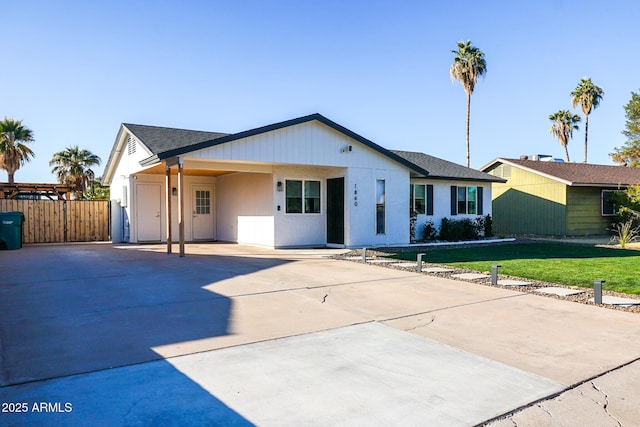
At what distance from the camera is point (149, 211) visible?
17594 mm

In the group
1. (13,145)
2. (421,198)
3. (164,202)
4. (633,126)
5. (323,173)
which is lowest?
(164,202)

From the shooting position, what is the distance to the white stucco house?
1347cm

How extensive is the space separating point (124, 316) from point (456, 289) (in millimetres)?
5465

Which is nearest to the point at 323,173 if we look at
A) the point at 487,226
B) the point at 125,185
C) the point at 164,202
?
the point at 164,202

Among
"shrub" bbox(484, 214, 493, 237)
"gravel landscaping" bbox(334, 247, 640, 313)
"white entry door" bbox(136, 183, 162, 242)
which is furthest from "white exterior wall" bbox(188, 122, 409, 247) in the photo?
"shrub" bbox(484, 214, 493, 237)

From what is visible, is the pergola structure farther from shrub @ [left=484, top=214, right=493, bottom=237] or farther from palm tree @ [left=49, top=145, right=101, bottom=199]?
shrub @ [left=484, top=214, right=493, bottom=237]

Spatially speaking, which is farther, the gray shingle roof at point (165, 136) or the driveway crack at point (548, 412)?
the gray shingle roof at point (165, 136)

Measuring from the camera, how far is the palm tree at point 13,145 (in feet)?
89.8

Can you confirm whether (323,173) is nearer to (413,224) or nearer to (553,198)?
(413,224)

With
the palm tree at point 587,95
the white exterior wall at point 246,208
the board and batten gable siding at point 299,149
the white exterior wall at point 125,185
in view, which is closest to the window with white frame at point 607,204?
the board and batten gable siding at point 299,149

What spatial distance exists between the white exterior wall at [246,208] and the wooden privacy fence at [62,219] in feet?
16.9

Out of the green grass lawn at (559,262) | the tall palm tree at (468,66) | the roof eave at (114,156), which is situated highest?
the tall palm tree at (468,66)

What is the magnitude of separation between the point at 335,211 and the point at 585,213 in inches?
561

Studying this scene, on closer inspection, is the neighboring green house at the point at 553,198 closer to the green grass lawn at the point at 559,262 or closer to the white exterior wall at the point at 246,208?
the green grass lawn at the point at 559,262
